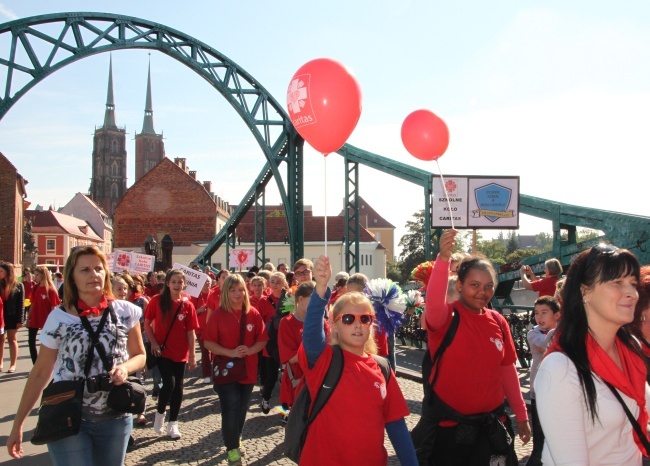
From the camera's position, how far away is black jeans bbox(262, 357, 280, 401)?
7789 millimetres

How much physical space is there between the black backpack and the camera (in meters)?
1.04

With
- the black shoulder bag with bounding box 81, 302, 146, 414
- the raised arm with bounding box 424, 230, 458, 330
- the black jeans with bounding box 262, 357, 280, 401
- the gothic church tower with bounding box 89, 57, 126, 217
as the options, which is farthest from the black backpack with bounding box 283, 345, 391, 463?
the gothic church tower with bounding box 89, 57, 126, 217

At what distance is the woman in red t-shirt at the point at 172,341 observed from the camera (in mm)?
6633

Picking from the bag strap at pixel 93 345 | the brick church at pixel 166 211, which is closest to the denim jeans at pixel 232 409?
the bag strap at pixel 93 345

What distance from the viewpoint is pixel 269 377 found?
7.92 m

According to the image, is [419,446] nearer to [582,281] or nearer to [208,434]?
[582,281]

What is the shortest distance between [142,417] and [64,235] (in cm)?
7196

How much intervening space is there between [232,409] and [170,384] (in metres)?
1.33

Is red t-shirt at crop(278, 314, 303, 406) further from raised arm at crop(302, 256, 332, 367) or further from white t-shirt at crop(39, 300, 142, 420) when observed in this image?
raised arm at crop(302, 256, 332, 367)

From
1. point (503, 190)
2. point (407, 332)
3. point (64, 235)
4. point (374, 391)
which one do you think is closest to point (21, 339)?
Answer: point (407, 332)

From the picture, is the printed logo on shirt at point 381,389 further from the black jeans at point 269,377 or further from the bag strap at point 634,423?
the black jeans at point 269,377

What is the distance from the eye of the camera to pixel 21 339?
17.6 metres

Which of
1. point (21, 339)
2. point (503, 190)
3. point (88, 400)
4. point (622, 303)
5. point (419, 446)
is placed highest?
point (503, 190)

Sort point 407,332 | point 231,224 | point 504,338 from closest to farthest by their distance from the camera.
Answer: point 504,338, point 407,332, point 231,224
